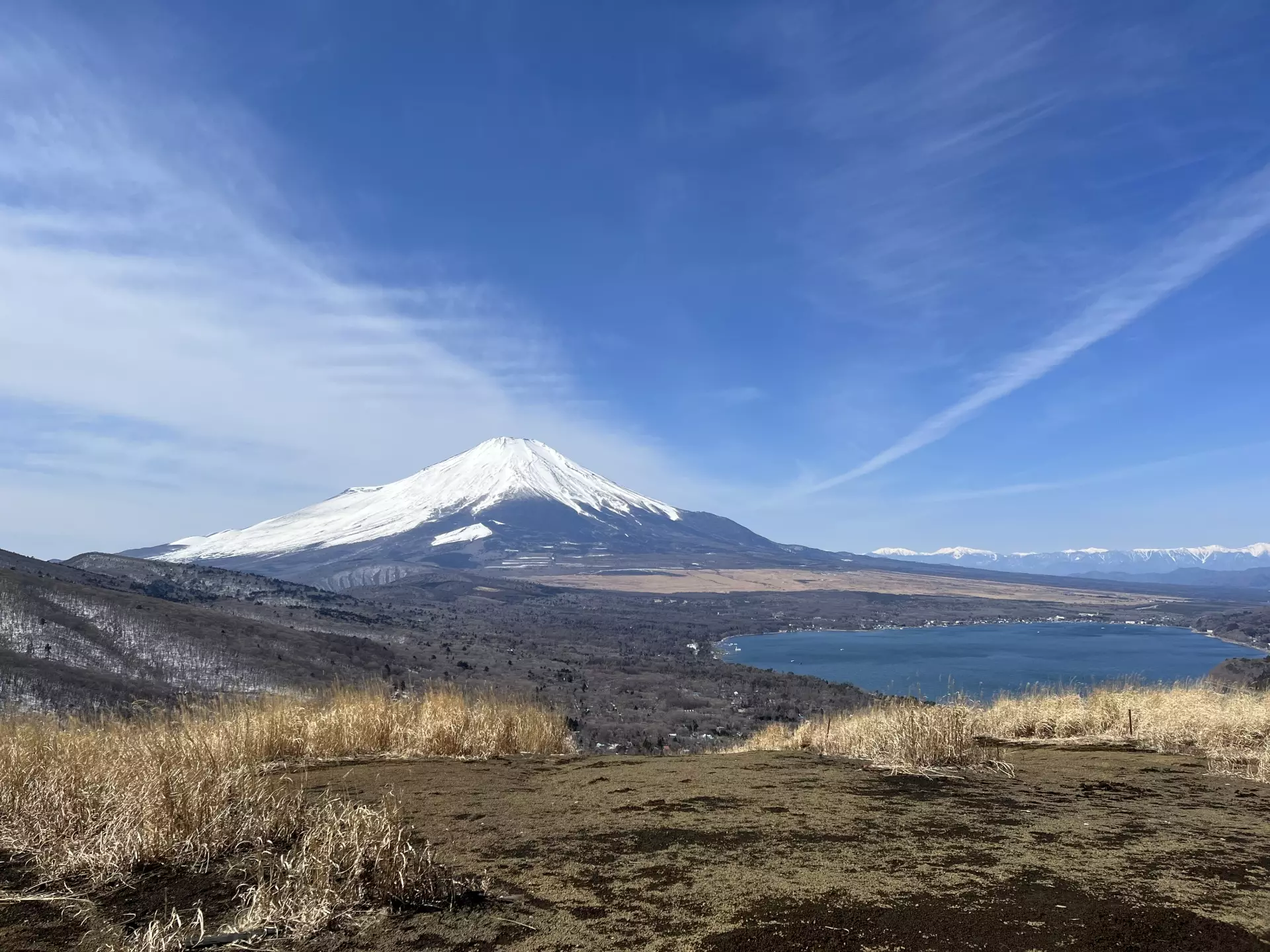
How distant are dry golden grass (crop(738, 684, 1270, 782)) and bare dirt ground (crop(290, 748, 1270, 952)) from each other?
19.6 inches

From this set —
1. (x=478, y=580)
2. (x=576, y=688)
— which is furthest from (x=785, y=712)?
(x=478, y=580)

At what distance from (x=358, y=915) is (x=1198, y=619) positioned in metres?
152

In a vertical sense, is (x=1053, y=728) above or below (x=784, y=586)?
above

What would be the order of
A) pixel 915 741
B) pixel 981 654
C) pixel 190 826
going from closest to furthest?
pixel 190 826, pixel 915 741, pixel 981 654

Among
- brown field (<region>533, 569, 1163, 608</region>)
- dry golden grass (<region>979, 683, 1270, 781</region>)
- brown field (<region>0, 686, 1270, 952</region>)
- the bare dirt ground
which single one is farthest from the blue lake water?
brown field (<region>533, 569, 1163, 608</region>)

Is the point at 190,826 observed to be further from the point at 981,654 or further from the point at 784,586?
the point at 784,586

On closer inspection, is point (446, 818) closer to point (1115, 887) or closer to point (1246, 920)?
point (1115, 887)

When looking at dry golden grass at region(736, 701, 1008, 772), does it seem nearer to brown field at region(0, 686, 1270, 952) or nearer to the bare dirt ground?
brown field at region(0, 686, 1270, 952)

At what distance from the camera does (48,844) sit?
3602 millimetres

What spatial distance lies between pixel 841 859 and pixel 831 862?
0.08 metres

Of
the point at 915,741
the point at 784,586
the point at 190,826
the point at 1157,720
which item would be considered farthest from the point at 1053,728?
the point at 784,586

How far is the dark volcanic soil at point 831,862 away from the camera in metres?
2.64

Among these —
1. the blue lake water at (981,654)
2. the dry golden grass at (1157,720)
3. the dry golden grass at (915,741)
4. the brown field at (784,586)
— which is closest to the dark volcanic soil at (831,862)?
the dry golden grass at (915,741)

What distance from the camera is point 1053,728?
27.8ft
